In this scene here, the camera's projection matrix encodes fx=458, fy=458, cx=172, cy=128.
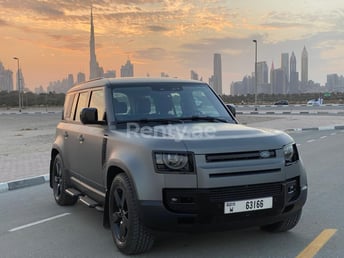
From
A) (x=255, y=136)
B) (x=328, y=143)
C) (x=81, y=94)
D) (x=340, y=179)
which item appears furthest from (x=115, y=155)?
(x=328, y=143)

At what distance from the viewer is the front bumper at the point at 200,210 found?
4.26m

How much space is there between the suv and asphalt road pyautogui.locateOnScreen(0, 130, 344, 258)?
26cm

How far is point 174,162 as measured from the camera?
14.1 ft

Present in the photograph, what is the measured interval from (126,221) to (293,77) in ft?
439

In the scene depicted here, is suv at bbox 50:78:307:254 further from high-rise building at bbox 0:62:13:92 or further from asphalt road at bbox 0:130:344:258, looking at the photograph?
high-rise building at bbox 0:62:13:92

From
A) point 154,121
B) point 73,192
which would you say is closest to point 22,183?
point 73,192

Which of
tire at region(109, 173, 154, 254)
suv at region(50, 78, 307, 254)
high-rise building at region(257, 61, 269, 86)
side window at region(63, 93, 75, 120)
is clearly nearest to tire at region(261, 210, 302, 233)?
suv at region(50, 78, 307, 254)

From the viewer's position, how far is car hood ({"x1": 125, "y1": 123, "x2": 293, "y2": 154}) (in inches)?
170

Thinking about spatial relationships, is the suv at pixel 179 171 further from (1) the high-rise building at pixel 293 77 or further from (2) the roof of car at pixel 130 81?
(1) the high-rise building at pixel 293 77

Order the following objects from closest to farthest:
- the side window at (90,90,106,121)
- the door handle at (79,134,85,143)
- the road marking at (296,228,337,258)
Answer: the road marking at (296,228,337,258), the side window at (90,90,106,121), the door handle at (79,134,85,143)

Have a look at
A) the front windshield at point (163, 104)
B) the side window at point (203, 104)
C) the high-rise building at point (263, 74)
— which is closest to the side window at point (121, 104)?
the front windshield at point (163, 104)

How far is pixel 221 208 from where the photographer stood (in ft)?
14.0

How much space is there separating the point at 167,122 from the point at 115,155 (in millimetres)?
815

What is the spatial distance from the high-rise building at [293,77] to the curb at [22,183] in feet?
420
